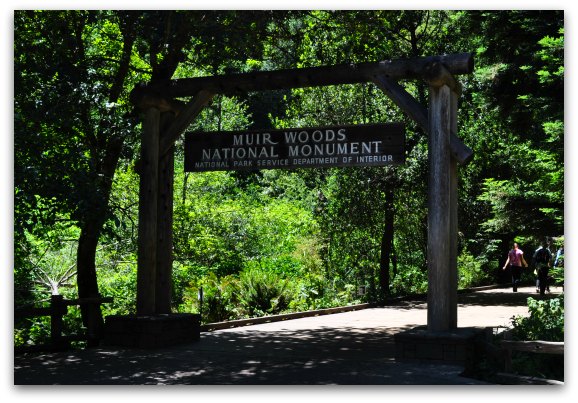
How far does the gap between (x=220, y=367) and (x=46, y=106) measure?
4290mm

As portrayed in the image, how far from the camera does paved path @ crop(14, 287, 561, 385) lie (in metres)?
8.44

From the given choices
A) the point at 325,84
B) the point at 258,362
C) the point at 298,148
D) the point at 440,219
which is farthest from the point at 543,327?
the point at 325,84

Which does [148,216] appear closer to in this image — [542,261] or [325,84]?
[325,84]

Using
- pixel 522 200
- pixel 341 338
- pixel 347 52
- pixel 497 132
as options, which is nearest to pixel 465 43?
pixel 497 132

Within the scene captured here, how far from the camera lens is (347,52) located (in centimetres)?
1555

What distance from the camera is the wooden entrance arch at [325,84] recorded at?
9.68 m

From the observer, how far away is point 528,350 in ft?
27.1

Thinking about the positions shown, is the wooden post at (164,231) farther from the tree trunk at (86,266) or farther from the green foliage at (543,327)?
the green foliage at (543,327)

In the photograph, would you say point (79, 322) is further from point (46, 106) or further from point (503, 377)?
point (503, 377)

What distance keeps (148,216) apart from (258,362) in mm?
3162

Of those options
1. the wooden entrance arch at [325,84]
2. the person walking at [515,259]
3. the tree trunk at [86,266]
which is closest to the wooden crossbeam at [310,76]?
the wooden entrance arch at [325,84]

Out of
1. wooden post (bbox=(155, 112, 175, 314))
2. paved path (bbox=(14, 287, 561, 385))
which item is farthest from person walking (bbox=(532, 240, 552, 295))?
wooden post (bbox=(155, 112, 175, 314))

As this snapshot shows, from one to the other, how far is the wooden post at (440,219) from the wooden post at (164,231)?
4222 mm

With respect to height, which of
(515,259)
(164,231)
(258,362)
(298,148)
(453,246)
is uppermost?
(298,148)
